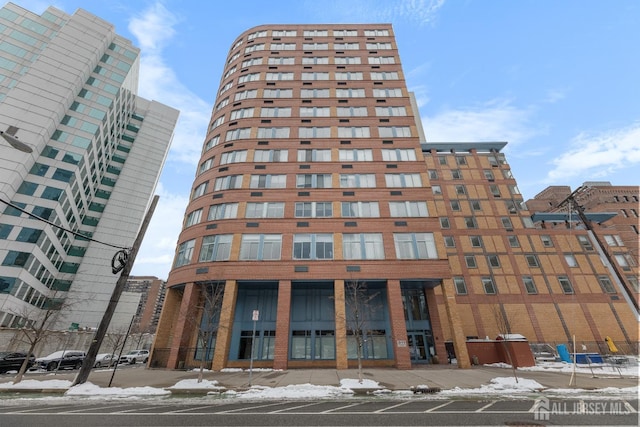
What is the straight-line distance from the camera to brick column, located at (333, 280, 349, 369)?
68.4ft

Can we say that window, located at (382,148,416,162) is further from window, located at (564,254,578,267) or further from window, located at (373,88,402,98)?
window, located at (564,254,578,267)

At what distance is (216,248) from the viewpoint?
25297 mm

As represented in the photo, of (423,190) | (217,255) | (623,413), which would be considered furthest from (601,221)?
(217,255)

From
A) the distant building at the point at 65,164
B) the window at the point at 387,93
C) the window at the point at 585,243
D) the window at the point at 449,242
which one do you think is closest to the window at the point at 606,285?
the window at the point at 585,243

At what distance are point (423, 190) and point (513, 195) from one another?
2333 cm

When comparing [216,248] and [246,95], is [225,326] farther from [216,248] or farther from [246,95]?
[246,95]

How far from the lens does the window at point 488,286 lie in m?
34.9

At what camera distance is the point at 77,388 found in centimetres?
1247

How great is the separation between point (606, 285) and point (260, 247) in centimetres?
4504

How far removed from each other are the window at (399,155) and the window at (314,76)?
15.0 m

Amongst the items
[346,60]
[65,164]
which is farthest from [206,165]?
[65,164]

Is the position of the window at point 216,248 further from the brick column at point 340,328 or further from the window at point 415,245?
the window at point 415,245

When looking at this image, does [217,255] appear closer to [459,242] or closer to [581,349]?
[459,242]

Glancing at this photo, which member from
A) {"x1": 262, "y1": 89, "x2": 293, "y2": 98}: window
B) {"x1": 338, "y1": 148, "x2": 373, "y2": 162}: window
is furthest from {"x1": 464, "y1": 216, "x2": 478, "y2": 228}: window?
{"x1": 262, "y1": 89, "x2": 293, "y2": 98}: window
